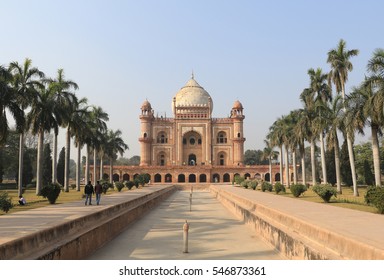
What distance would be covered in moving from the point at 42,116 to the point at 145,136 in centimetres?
4395

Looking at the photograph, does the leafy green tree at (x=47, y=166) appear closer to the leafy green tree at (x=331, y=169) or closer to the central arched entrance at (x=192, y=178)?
the central arched entrance at (x=192, y=178)

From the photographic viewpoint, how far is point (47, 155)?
55656 millimetres

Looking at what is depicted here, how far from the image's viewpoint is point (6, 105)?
23.4m

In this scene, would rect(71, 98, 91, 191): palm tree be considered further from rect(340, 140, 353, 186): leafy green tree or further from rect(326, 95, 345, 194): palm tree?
rect(340, 140, 353, 186): leafy green tree

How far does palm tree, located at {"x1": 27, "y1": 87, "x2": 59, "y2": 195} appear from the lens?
1143 inches

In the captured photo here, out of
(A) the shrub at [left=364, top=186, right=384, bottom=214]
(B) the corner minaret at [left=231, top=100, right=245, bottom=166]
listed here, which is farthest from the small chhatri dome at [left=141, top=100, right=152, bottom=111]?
(A) the shrub at [left=364, top=186, right=384, bottom=214]

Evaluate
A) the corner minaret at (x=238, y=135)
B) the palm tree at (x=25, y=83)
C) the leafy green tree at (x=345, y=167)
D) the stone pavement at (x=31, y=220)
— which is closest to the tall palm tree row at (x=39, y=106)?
the palm tree at (x=25, y=83)

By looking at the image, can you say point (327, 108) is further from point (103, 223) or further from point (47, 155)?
point (47, 155)

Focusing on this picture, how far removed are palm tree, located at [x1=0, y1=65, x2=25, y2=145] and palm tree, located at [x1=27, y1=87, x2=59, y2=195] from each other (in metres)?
3.96

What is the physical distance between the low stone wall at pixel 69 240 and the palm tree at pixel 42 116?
1732 centimetres

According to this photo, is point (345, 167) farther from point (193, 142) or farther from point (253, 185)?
point (193, 142)

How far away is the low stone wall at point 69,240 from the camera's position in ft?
22.3

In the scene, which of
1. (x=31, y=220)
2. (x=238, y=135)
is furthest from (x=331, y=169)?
(x=31, y=220)
